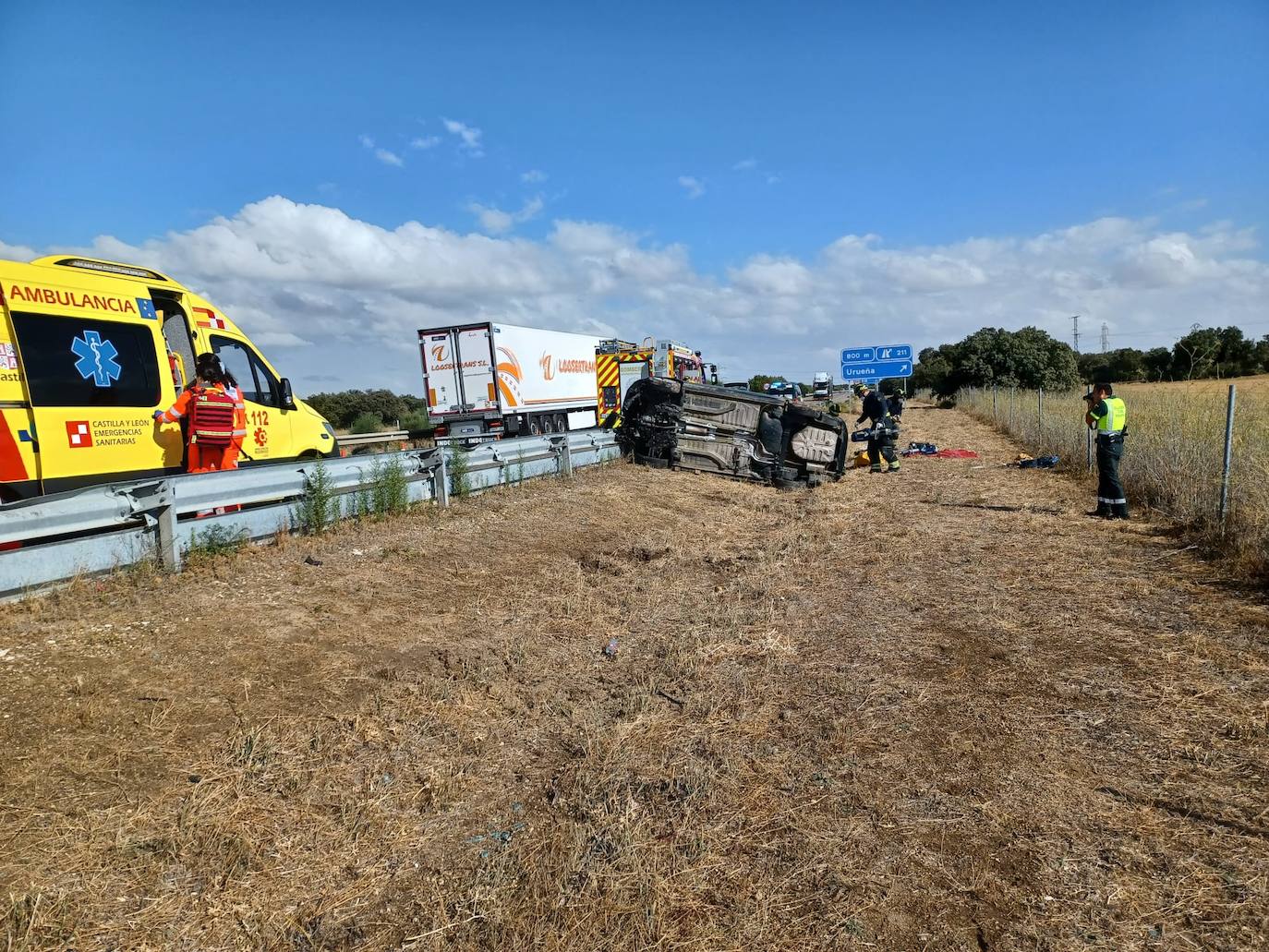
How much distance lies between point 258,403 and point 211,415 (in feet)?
5.70

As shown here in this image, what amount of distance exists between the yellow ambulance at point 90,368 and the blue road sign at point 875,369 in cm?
2097

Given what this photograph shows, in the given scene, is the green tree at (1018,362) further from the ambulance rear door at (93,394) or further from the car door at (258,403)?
the ambulance rear door at (93,394)

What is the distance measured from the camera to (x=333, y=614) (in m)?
4.84

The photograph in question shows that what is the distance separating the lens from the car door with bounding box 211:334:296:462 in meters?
7.89

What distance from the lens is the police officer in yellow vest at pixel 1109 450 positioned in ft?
29.3

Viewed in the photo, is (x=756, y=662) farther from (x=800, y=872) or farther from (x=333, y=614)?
(x=333, y=614)

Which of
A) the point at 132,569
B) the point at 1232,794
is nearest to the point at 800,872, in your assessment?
the point at 1232,794

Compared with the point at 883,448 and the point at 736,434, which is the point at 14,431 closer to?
the point at 736,434

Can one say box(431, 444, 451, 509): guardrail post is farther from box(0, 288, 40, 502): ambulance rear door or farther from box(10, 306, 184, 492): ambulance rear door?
box(0, 288, 40, 502): ambulance rear door

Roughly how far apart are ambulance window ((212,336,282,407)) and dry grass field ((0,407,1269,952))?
3095mm

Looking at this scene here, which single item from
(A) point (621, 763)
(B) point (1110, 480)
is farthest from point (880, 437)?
(A) point (621, 763)

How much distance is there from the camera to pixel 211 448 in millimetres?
6715

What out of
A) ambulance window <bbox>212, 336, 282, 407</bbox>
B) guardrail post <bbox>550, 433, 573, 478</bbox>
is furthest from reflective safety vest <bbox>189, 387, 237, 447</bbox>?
guardrail post <bbox>550, 433, 573, 478</bbox>

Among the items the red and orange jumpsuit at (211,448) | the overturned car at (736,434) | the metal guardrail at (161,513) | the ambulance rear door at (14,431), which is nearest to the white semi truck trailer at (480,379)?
the overturned car at (736,434)
